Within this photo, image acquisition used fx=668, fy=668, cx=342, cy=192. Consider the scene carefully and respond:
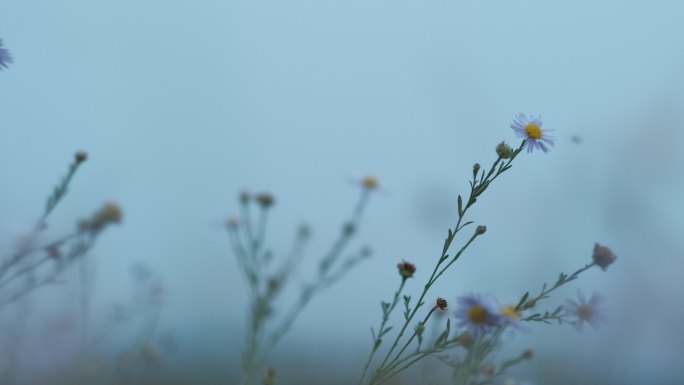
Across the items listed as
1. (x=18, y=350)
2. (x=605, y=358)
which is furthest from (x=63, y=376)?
(x=605, y=358)

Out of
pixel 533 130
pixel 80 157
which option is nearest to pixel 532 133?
pixel 533 130

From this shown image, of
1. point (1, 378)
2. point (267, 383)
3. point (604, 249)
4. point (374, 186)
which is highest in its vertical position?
point (374, 186)

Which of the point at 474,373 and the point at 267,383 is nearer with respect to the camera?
the point at 474,373

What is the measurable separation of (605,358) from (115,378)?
1.25 meters

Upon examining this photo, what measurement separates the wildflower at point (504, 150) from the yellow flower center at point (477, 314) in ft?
0.85

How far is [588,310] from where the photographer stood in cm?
126

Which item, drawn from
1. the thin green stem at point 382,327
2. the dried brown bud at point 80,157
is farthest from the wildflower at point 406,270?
the dried brown bud at point 80,157

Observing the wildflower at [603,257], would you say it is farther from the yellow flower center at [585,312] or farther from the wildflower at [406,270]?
the wildflower at [406,270]

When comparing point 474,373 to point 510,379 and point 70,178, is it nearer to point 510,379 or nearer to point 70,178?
point 510,379

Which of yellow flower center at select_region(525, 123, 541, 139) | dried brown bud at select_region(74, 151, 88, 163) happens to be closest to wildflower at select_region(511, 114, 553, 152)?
yellow flower center at select_region(525, 123, 541, 139)

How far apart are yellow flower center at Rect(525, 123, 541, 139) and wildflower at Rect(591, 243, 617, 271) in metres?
0.24

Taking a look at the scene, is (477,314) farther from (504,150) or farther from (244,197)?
(244,197)

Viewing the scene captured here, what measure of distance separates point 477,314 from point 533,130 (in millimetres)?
370

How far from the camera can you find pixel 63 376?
4.87 ft
